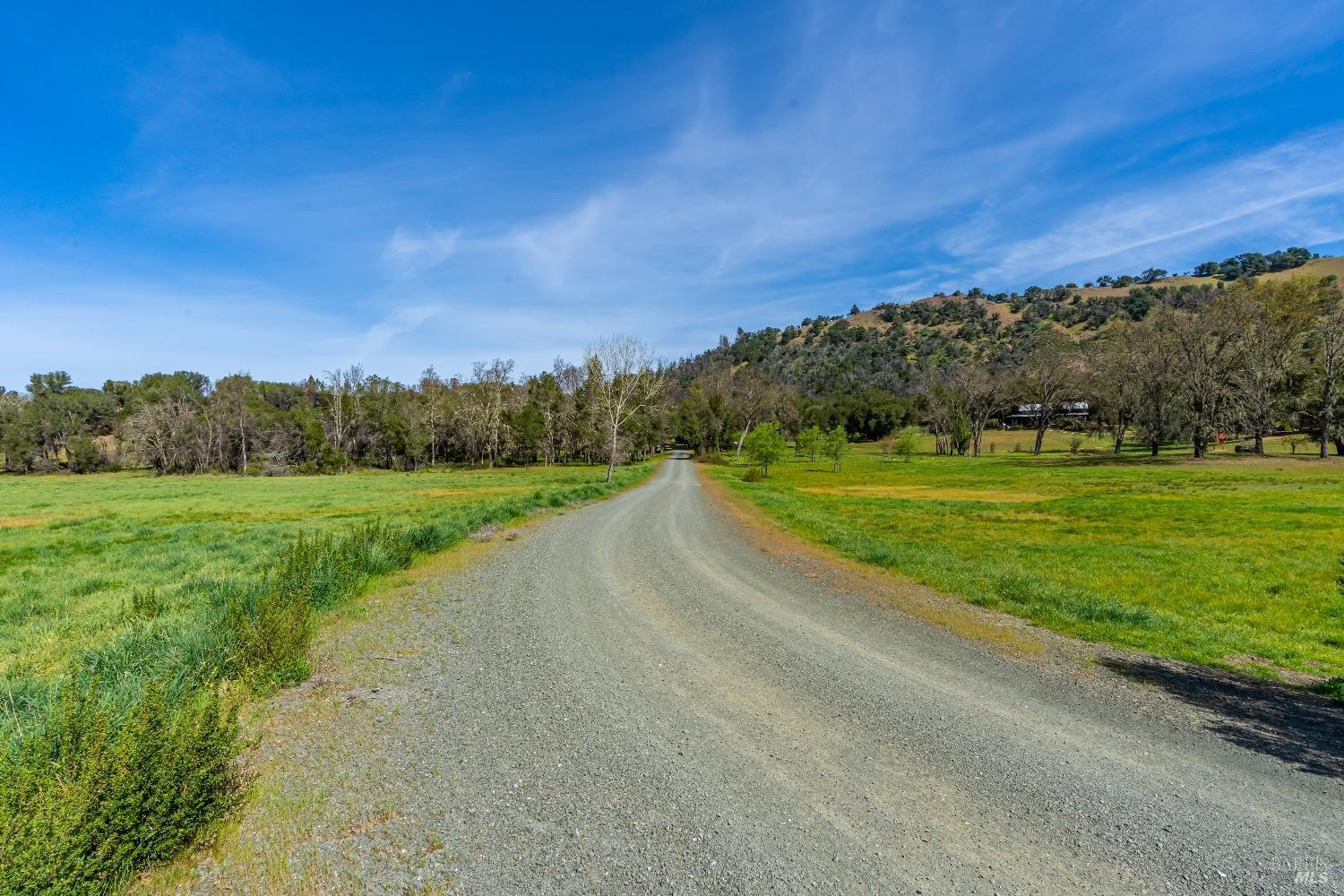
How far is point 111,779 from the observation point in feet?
12.2

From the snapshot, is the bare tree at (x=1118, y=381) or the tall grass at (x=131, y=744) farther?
the bare tree at (x=1118, y=381)

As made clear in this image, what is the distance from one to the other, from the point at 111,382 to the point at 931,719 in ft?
643

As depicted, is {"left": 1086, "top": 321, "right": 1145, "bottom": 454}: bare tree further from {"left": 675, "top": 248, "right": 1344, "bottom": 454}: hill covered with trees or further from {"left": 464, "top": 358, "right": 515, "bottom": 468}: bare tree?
{"left": 464, "top": 358, "right": 515, "bottom": 468}: bare tree

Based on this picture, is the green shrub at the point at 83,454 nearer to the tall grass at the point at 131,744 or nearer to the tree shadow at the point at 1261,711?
the tall grass at the point at 131,744

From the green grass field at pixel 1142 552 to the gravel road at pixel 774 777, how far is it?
2961mm

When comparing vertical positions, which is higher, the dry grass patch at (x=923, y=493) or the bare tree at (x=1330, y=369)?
the bare tree at (x=1330, y=369)

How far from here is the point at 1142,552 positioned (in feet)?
54.6

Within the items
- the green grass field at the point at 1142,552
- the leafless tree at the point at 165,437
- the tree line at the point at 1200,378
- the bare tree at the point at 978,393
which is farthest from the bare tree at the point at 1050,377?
the leafless tree at the point at 165,437

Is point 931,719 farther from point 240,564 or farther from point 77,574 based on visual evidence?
point 77,574

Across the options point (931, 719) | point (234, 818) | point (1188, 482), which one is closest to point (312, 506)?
point (234, 818)

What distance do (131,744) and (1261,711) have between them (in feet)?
37.4

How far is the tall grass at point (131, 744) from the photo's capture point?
3334 millimetres

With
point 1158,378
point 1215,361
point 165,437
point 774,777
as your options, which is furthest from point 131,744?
point 165,437

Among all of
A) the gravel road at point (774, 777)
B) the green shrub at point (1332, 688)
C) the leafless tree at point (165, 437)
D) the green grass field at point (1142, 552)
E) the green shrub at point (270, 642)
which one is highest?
the leafless tree at point (165, 437)
